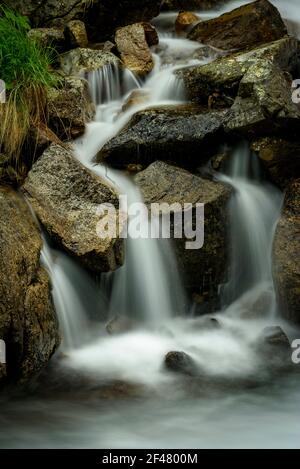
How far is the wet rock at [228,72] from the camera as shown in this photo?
253 inches

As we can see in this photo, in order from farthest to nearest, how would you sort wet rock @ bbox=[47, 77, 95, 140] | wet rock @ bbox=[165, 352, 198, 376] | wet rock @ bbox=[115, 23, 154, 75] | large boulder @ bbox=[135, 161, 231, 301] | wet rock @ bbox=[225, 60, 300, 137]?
wet rock @ bbox=[115, 23, 154, 75], wet rock @ bbox=[47, 77, 95, 140], wet rock @ bbox=[225, 60, 300, 137], large boulder @ bbox=[135, 161, 231, 301], wet rock @ bbox=[165, 352, 198, 376]

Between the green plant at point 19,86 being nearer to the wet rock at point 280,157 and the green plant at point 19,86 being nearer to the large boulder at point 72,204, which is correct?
the large boulder at point 72,204

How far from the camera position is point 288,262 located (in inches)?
202

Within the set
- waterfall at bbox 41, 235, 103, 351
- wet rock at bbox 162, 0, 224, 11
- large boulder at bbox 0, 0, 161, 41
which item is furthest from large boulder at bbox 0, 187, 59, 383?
wet rock at bbox 162, 0, 224, 11

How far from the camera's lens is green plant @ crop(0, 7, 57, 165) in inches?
202

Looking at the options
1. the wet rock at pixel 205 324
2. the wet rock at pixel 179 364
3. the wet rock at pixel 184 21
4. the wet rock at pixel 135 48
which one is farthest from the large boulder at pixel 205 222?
the wet rock at pixel 184 21

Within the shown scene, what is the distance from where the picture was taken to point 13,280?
13.2ft

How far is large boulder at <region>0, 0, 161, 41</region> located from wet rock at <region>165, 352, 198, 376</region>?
19.5ft

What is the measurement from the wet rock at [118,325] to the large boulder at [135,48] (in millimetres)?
3934

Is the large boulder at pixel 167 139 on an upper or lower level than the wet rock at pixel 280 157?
upper

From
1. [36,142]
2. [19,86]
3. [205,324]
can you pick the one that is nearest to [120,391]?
[205,324]

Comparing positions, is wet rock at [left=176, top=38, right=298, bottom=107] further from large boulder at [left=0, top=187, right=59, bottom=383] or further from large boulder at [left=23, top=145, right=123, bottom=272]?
large boulder at [left=0, top=187, right=59, bottom=383]

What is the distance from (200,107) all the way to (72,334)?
328cm

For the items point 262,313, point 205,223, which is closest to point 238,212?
point 205,223
